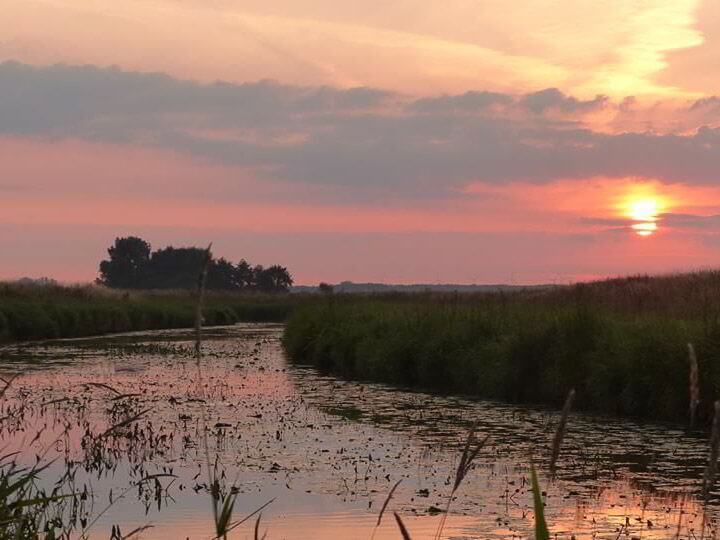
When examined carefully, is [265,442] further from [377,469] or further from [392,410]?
[392,410]

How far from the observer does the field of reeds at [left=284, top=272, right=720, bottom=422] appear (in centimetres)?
1675

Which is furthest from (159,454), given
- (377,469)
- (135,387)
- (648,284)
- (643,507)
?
(648,284)

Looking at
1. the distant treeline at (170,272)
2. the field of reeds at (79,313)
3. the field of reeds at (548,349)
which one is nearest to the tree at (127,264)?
the distant treeline at (170,272)

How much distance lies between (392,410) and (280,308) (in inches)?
2104

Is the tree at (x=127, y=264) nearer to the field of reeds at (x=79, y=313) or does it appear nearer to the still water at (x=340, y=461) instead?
the field of reeds at (x=79, y=313)

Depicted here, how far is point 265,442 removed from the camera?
14844 millimetres

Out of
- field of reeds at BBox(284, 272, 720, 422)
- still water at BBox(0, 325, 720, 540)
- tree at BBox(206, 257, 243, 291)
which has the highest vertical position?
tree at BBox(206, 257, 243, 291)

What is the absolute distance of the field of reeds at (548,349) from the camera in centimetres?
1675

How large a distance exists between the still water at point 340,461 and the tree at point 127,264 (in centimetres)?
8890

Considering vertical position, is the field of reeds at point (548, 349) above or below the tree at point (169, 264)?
below

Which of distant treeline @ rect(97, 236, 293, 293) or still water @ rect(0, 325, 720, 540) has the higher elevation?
distant treeline @ rect(97, 236, 293, 293)

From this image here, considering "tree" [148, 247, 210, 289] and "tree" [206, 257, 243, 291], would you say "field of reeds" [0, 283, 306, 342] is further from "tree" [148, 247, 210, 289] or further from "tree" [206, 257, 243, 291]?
"tree" [148, 247, 210, 289]

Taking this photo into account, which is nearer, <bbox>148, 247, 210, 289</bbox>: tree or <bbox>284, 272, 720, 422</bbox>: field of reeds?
<bbox>284, 272, 720, 422</bbox>: field of reeds

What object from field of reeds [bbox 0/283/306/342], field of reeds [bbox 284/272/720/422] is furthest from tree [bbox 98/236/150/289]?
field of reeds [bbox 284/272/720/422]
